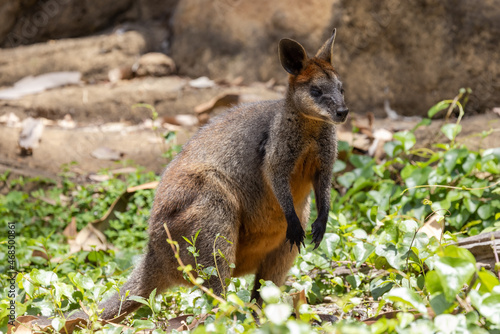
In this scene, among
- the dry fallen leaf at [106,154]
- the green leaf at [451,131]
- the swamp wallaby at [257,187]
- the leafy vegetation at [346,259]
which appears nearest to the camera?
the leafy vegetation at [346,259]

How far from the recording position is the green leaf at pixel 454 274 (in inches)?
84.4

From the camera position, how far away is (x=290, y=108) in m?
3.89

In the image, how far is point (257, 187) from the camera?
398 cm

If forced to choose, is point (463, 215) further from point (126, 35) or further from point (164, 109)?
point (126, 35)

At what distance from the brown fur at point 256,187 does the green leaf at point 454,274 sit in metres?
1.57

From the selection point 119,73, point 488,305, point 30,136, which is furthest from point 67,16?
point 488,305

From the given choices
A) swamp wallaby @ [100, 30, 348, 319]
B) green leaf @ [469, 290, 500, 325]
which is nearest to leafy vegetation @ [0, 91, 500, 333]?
green leaf @ [469, 290, 500, 325]

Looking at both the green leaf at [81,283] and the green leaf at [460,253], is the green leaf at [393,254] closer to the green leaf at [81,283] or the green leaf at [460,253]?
the green leaf at [460,253]

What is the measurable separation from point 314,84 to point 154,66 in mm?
6035

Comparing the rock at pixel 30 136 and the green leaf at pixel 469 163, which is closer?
the green leaf at pixel 469 163

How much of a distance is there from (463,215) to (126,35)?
7.08 meters

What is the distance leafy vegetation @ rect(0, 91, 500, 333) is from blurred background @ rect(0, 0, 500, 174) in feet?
3.74

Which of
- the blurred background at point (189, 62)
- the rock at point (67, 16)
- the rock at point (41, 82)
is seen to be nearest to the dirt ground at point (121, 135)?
the blurred background at point (189, 62)

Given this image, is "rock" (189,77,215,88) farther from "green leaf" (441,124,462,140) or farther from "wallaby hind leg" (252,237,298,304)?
"wallaby hind leg" (252,237,298,304)
